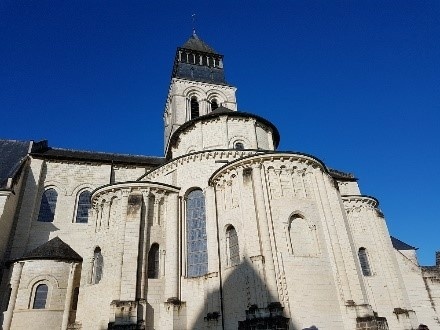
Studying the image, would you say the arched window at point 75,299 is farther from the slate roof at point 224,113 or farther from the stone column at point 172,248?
the slate roof at point 224,113

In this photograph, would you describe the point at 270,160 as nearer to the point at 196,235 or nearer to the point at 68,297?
the point at 196,235

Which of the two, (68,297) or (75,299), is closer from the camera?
(68,297)

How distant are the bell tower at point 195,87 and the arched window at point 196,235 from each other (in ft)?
47.3

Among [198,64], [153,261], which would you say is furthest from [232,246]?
[198,64]

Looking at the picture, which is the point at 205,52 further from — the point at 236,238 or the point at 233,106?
the point at 236,238

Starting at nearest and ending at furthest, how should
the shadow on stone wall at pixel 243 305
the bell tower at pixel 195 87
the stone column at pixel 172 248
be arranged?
the shadow on stone wall at pixel 243 305 → the stone column at pixel 172 248 → the bell tower at pixel 195 87

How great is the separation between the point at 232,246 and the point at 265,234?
2036 mm

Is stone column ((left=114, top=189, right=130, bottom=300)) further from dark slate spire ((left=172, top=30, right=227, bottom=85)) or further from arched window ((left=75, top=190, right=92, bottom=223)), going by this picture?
dark slate spire ((left=172, top=30, right=227, bottom=85))

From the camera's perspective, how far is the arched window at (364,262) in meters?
17.7

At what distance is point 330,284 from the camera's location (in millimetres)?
12062

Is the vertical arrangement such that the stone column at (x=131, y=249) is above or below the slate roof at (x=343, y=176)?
below

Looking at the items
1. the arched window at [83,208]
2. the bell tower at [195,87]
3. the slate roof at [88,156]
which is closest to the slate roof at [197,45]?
the bell tower at [195,87]

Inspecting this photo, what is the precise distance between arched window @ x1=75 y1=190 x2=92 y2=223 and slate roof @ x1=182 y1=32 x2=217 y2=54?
73.8 feet

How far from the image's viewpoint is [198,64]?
36.0 m
